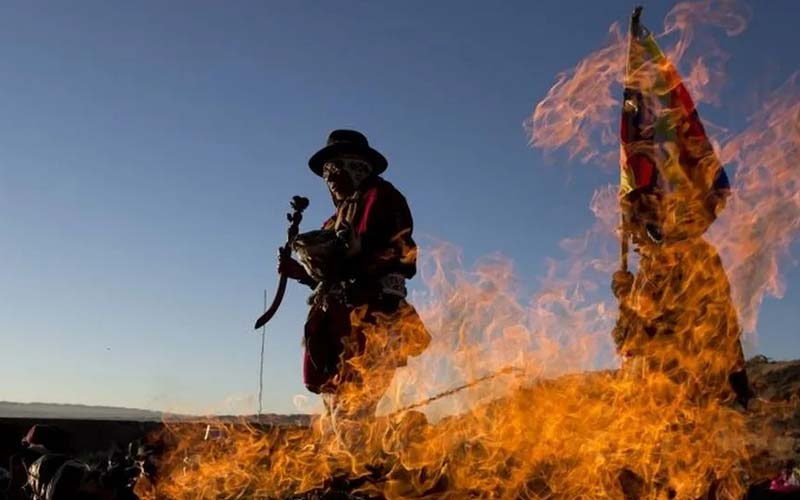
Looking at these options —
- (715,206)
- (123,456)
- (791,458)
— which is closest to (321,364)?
(715,206)

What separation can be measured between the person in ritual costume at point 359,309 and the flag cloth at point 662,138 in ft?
6.91

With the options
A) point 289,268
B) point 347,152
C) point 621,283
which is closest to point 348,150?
point 347,152

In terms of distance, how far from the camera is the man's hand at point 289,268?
671 cm

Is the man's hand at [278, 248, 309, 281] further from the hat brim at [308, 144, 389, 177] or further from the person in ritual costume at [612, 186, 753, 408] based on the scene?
the person in ritual costume at [612, 186, 753, 408]

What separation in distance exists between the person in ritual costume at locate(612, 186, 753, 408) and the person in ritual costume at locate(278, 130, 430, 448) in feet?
5.48

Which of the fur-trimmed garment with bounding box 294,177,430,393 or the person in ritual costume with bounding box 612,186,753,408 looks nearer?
the person in ritual costume with bounding box 612,186,753,408

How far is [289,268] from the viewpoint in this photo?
22.1 ft

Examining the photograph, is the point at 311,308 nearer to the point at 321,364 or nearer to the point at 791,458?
the point at 321,364

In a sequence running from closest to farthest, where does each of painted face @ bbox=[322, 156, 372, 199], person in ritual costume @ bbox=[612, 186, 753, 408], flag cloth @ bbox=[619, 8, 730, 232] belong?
person in ritual costume @ bbox=[612, 186, 753, 408] < flag cloth @ bbox=[619, 8, 730, 232] < painted face @ bbox=[322, 156, 372, 199]

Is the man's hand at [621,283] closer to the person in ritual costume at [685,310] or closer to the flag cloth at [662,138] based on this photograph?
the person in ritual costume at [685,310]

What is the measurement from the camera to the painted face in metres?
6.69

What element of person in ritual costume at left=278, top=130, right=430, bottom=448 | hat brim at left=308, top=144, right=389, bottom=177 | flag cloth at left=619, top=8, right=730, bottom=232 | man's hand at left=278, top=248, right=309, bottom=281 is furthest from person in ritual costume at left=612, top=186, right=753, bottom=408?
man's hand at left=278, top=248, right=309, bottom=281

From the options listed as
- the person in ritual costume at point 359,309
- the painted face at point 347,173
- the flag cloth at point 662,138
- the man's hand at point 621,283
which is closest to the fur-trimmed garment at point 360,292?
the person in ritual costume at point 359,309

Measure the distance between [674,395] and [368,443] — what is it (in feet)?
7.30
